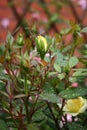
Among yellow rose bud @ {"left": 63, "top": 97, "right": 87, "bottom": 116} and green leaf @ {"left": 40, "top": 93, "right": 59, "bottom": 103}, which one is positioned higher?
green leaf @ {"left": 40, "top": 93, "right": 59, "bottom": 103}

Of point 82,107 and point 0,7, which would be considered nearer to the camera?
point 82,107

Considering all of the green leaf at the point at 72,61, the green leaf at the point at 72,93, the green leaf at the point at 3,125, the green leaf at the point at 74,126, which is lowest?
the green leaf at the point at 74,126

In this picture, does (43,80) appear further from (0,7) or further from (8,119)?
(0,7)

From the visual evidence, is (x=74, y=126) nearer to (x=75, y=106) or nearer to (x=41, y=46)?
(x=75, y=106)

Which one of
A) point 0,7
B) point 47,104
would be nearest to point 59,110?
point 47,104

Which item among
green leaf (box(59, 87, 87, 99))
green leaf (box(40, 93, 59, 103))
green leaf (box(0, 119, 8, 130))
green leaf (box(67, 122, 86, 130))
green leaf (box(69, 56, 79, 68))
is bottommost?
green leaf (box(67, 122, 86, 130))

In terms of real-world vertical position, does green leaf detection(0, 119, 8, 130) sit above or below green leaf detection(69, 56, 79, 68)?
below

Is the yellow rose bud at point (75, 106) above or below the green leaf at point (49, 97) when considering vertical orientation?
below

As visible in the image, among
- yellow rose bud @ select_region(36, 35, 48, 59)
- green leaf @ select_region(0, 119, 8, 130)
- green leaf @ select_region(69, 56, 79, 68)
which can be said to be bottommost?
green leaf @ select_region(0, 119, 8, 130)
